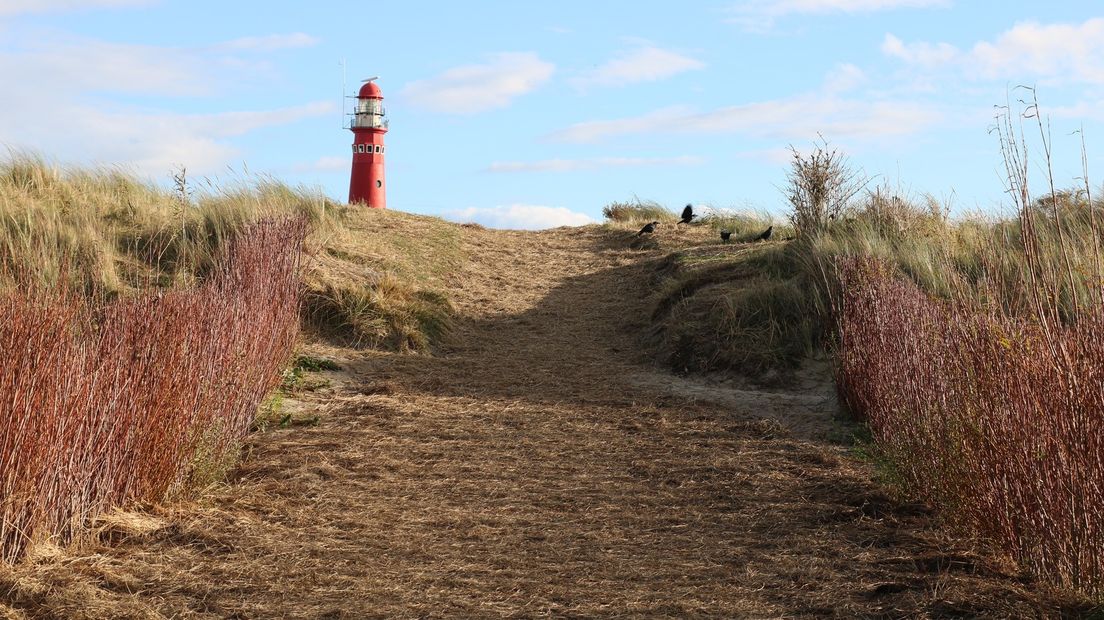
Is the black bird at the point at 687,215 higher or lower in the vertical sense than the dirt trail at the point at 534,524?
higher

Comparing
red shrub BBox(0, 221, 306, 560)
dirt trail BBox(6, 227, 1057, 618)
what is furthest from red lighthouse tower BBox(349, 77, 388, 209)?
red shrub BBox(0, 221, 306, 560)

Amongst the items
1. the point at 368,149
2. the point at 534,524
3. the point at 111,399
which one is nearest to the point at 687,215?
the point at 368,149

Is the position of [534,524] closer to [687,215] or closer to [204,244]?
[204,244]

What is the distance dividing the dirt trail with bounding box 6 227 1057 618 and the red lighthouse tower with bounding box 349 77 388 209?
47.8ft

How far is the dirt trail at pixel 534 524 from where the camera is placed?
A: 413cm

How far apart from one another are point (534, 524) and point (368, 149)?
19251 millimetres

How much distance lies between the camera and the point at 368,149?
23469 millimetres

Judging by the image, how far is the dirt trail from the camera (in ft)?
13.5

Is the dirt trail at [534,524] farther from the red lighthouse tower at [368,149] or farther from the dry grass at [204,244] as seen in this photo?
the red lighthouse tower at [368,149]

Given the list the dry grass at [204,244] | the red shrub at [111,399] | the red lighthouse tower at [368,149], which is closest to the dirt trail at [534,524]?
the red shrub at [111,399]

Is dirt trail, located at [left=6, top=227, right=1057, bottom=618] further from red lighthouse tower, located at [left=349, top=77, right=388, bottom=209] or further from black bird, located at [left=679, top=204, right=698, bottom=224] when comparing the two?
red lighthouse tower, located at [left=349, top=77, right=388, bottom=209]

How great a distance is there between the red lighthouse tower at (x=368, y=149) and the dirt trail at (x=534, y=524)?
47.8 ft

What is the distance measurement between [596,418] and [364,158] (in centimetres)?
1685

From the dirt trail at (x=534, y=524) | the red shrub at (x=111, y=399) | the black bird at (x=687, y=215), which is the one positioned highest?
the black bird at (x=687, y=215)
